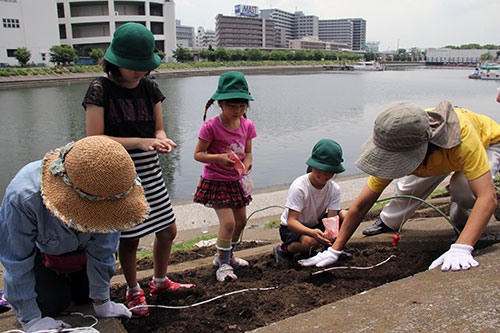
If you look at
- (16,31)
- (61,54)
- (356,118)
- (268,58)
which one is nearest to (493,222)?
(356,118)

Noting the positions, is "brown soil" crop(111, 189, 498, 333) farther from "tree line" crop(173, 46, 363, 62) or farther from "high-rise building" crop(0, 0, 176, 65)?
"tree line" crop(173, 46, 363, 62)

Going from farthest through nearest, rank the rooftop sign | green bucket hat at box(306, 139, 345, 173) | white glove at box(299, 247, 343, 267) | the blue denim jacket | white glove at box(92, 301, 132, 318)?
the rooftop sign < green bucket hat at box(306, 139, 345, 173) < white glove at box(299, 247, 343, 267) < white glove at box(92, 301, 132, 318) < the blue denim jacket

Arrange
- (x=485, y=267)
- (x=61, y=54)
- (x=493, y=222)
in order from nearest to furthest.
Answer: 1. (x=485, y=267)
2. (x=493, y=222)
3. (x=61, y=54)

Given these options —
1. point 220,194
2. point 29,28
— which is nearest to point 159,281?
point 220,194

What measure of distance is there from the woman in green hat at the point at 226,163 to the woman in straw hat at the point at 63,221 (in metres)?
1.09

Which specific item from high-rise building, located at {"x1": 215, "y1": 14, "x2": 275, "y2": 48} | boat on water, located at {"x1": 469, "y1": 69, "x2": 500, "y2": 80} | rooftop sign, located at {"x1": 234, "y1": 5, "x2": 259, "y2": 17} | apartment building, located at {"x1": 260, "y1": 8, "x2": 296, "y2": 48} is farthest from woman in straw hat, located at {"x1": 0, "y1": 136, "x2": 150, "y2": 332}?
apartment building, located at {"x1": 260, "y1": 8, "x2": 296, "y2": 48}

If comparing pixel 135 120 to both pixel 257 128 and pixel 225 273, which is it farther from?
pixel 257 128

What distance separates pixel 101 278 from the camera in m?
2.19

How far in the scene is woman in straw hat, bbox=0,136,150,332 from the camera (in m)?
1.76

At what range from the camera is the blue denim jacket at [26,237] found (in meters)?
1.92

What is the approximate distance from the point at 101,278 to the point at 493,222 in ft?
9.97

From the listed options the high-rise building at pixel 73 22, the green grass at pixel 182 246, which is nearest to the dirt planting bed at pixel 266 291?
the green grass at pixel 182 246

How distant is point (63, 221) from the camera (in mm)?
1815

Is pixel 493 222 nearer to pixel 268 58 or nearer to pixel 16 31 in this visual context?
pixel 16 31
